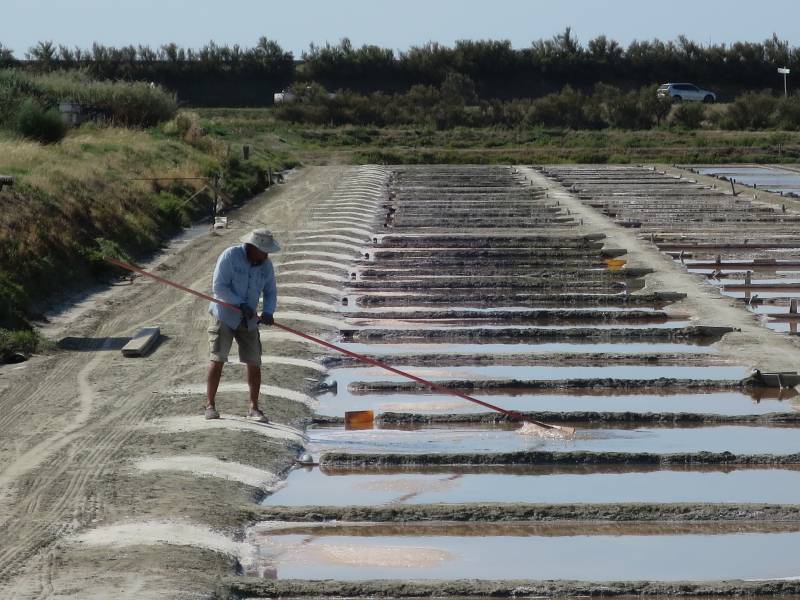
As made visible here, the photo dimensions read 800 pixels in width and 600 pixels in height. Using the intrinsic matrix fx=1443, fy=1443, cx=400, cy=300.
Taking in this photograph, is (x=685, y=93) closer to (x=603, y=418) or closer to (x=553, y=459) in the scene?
(x=603, y=418)

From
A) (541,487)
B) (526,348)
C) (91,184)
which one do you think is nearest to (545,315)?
(526,348)

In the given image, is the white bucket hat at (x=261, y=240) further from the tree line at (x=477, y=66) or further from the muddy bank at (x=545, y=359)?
the tree line at (x=477, y=66)

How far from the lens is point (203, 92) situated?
70.5 meters

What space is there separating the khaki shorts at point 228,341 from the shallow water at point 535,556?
8.20 feet

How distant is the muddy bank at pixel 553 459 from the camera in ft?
32.0

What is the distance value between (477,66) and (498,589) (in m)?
69.9

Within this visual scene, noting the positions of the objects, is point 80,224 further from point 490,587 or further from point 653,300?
point 490,587

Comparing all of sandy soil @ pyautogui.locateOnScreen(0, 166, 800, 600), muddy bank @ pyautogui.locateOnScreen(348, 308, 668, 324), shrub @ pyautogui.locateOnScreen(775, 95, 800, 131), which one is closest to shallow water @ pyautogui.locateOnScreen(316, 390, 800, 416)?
sandy soil @ pyautogui.locateOnScreen(0, 166, 800, 600)

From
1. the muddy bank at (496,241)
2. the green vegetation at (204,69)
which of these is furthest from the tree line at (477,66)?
the muddy bank at (496,241)

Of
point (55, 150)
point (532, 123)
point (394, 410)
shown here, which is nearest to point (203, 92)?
point (532, 123)

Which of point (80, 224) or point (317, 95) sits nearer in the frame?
point (80, 224)

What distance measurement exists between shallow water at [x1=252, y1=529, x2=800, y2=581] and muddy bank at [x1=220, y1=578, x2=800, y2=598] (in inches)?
11.9

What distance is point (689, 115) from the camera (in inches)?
2265

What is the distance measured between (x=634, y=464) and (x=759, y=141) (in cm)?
4077
